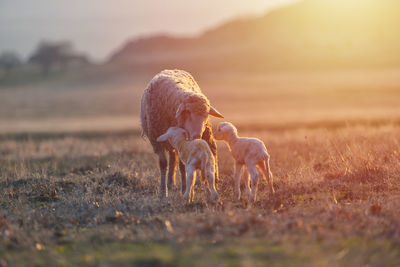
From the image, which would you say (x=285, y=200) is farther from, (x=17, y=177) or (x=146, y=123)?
(x=17, y=177)

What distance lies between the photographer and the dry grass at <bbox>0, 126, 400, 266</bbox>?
18.5ft

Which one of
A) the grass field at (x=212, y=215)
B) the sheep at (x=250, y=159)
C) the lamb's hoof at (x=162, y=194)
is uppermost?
the sheep at (x=250, y=159)

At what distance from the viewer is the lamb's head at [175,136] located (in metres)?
8.82

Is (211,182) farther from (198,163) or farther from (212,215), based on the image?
(212,215)

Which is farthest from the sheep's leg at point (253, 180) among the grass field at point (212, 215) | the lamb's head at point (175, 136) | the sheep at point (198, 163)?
the lamb's head at point (175, 136)

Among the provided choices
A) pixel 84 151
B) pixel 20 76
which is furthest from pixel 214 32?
pixel 84 151

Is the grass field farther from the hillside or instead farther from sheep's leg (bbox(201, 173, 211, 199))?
the hillside

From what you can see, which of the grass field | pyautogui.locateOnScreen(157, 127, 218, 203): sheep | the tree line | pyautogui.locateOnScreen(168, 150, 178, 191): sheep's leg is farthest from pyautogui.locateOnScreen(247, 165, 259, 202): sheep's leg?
the tree line

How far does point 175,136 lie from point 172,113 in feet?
2.87

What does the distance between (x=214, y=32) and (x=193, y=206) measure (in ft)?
557

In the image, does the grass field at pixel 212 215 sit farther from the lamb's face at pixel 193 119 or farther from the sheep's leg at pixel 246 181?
the lamb's face at pixel 193 119

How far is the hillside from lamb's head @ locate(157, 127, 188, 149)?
222 feet

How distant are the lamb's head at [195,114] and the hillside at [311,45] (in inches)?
2662

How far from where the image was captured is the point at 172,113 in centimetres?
961
